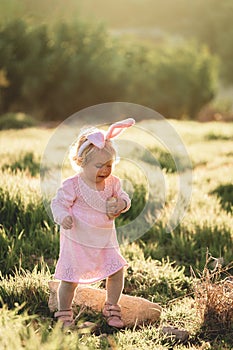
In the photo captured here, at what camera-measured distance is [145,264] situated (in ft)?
14.7

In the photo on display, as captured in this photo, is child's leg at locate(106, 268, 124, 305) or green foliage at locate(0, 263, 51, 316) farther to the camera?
green foliage at locate(0, 263, 51, 316)

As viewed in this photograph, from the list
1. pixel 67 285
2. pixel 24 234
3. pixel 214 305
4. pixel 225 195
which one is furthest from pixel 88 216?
pixel 225 195

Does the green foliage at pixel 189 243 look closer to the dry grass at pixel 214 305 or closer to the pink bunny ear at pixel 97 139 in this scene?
the dry grass at pixel 214 305

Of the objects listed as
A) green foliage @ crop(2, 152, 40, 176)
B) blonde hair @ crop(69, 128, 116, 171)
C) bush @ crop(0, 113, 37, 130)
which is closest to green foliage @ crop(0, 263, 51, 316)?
blonde hair @ crop(69, 128, 116, 171)

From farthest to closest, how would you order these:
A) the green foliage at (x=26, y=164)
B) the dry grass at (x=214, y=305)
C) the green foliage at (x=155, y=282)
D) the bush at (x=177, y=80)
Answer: the bush at (x=177, y=80) → the green foliage at (x=26, y=164) → the green foliage at (x=155, y=282) → the dry grass at (x=214, y=305)

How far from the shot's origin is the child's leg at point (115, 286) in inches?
142

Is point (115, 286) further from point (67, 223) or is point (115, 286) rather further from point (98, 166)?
point (98, 166)

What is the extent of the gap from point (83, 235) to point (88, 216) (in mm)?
117

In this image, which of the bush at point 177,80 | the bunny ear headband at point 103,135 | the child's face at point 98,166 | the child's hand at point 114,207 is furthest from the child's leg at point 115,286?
the bush at point 177,80

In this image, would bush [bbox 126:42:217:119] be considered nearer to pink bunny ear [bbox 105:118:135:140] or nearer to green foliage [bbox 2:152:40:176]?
green foliage [bbox 2:152:40:176]

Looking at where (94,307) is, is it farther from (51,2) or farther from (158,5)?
(158,5)

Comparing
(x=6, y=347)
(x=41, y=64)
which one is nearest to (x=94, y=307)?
(x=6, y=347)

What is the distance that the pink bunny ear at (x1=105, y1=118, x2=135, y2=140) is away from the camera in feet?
11.2

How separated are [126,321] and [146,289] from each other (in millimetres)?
580
